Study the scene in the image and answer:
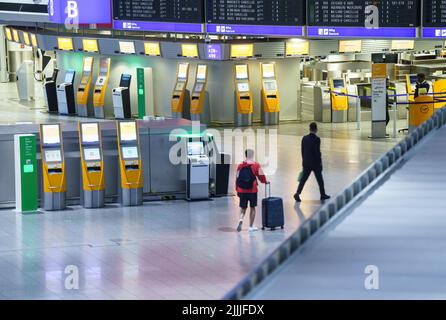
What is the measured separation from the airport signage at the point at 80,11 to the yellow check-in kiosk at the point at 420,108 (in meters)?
6.94

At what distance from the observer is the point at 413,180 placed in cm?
661

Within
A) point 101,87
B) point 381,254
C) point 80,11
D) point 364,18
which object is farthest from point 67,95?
point 381,254

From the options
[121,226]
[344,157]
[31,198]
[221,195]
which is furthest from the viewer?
[344,157]

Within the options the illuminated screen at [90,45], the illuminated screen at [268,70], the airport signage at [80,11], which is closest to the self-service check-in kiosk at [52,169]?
the airport signage at [80,11]

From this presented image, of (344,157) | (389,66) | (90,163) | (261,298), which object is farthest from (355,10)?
(261,298)

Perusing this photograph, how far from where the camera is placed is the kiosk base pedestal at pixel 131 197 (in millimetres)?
16984

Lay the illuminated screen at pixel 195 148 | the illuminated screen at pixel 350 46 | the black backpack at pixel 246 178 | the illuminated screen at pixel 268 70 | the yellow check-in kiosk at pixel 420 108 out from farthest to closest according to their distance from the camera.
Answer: the illuminated screen at pixel 268 70, the illuminated screen at pixel 350 46, the yellow check-in kiosk at pixel 420 108, the illuminated screen at pixel 195 148, the black backpack at pixel 246 178

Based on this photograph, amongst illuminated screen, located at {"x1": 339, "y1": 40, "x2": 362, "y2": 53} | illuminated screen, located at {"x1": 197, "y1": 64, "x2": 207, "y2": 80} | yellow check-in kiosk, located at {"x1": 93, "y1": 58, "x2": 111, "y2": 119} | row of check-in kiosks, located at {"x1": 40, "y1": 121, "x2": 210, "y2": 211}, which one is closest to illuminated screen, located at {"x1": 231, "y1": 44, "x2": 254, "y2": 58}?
illuminated screen, located at {"x1": 197, "y1": 64, "x2": 207, "y2": 80}

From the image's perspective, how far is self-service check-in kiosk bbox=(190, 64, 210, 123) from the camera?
1040 inches

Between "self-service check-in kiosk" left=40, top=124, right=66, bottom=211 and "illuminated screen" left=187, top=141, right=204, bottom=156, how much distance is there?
203 cm

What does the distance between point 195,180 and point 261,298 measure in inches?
490

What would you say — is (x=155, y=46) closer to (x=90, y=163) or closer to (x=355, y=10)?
(x=355, y=10)

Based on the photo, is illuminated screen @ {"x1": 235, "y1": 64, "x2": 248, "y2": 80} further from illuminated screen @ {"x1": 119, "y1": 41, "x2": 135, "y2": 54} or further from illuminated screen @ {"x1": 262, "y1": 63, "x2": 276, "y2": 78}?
illuminated screen @ {"x1": 119, "y1": 41, "x2": 135, "y2": 54}

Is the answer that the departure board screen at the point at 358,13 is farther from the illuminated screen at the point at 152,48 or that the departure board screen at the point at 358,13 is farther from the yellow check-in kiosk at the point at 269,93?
the illuminated screen at the point at 152,48
